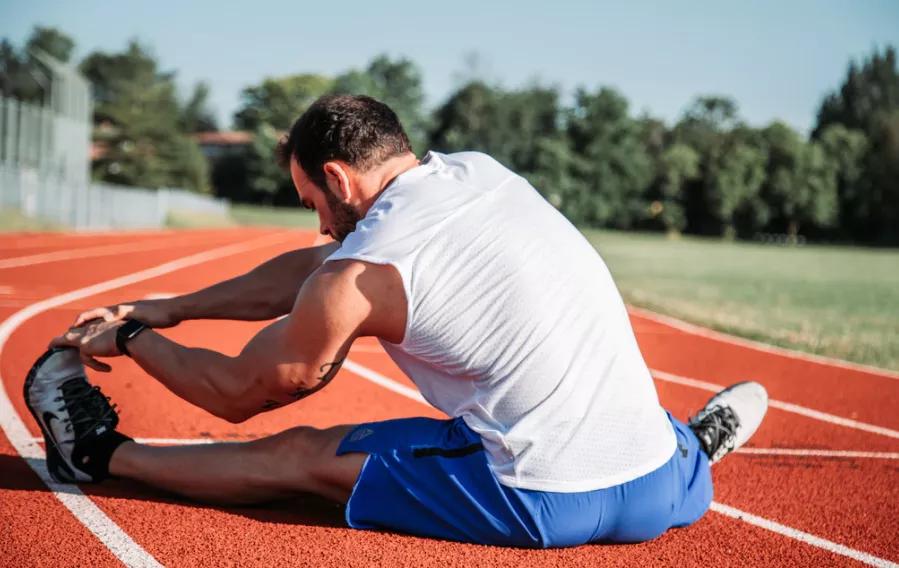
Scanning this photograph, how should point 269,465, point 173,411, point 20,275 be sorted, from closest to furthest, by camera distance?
point 269,465
point 173,411
point 20,275

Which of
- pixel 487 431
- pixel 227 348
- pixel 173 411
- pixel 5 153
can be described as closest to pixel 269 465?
pixel 487 431

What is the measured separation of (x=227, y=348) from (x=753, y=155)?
85.2 meters

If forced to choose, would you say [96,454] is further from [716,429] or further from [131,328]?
[716,429]

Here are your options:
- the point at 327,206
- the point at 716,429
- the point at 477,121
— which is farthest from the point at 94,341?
the point at 477,121

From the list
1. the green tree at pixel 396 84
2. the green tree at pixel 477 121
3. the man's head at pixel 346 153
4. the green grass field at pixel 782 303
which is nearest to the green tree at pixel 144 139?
the green tree at pixel 396 84

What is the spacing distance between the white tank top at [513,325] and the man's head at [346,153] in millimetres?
115

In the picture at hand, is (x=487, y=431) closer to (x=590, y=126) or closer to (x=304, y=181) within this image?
(x=304, y=181)

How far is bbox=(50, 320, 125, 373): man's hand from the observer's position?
3430 millimetres

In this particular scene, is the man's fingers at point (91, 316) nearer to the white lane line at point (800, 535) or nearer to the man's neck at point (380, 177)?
the man's neck at point (380, 177)

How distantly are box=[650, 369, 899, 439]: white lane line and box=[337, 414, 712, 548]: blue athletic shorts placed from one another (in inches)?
128

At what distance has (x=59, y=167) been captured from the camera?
109ft

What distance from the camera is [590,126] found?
269 ft

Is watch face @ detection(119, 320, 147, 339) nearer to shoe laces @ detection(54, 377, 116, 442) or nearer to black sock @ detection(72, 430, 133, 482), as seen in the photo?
shoe laces @ detection(54, 377, 116, 442)

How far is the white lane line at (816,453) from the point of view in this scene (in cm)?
517
